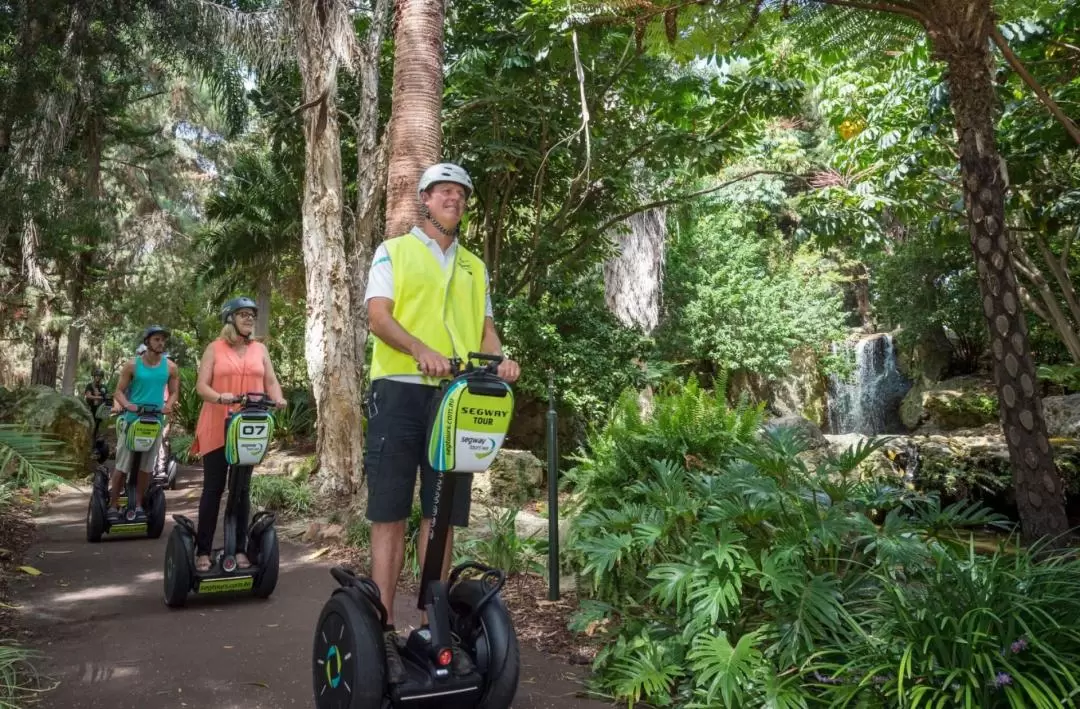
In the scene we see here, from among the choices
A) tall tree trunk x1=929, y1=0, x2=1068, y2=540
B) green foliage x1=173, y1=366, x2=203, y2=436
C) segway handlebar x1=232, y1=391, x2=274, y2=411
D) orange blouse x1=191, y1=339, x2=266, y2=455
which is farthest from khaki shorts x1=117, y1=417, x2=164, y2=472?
green foliage x1=173, y1=366, x2=203, y2=436

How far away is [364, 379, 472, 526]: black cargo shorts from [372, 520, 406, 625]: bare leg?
2.5 inches

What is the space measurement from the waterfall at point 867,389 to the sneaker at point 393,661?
69.8 feet

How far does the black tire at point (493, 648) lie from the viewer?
2820mm

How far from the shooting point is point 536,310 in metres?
11.6

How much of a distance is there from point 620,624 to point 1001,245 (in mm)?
2869

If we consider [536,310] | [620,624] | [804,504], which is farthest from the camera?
[536,310]

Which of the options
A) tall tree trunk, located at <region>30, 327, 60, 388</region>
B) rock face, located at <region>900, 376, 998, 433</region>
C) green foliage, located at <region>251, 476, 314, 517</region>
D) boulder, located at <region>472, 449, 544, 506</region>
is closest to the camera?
boulder, located at <region>472, 449, 544, 506</region>

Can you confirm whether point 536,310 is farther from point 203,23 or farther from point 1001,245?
point 1001,245

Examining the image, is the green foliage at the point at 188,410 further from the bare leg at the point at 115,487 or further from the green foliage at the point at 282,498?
the bare leg at the point at 115,487

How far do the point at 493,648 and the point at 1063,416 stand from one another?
13.3m

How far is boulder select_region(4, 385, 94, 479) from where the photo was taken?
1111cm

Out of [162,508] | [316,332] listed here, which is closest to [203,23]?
[316,332]

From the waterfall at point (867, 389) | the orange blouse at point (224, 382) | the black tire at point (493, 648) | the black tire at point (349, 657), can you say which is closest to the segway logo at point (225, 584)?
the orange blouse at point (224, 382)

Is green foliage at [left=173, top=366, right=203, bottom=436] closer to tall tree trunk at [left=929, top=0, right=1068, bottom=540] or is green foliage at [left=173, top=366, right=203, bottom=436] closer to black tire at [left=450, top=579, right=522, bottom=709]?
black tire at [left=450, top=579, right=522, bottom=709]
